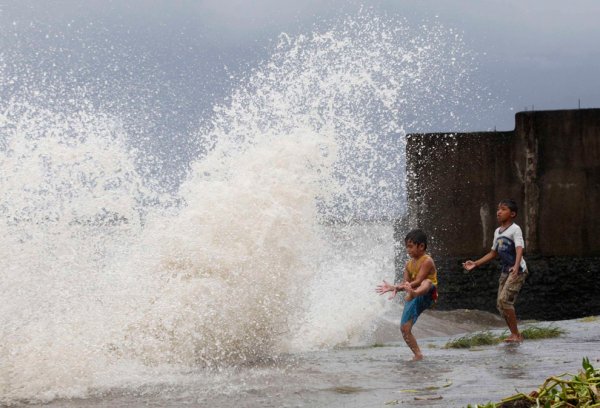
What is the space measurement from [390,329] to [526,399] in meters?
9.23

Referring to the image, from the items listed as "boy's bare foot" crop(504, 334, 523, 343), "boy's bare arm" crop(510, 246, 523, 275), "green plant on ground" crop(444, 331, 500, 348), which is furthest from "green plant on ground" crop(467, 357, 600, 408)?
"boy's bare foot" crop(504, 334, 523, 343)

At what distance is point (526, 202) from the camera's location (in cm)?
1419

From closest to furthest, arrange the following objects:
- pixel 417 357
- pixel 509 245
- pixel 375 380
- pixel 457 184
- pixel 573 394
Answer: pixel 573 394, pixel 375 380, pixel 417 357, pixel 509 245, pixel 457 184

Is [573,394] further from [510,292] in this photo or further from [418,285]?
[510,292]

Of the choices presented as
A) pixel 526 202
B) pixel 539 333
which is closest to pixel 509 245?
pixel 539 333

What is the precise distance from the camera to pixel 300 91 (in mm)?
11109

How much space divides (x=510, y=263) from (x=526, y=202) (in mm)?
4889

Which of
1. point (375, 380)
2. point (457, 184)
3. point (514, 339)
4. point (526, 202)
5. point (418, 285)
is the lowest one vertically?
point (375, 380)

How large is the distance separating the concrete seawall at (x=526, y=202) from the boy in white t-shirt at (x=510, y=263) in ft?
15.6

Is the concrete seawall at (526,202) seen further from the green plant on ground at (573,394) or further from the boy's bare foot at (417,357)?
the green plant on ground at (573,394)

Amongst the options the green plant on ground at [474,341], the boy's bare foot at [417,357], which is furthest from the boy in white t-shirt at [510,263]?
the boy's bare foot at [417,357]

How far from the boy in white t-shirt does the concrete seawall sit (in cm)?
475

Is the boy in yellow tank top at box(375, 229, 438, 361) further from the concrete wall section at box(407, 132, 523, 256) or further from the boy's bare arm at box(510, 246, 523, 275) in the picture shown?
the concrete wall section at box(407, 132, 523, 256)

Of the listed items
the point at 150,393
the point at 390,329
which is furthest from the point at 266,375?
the point at 390,329
